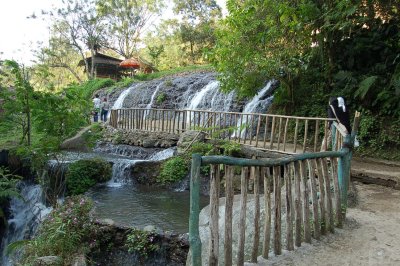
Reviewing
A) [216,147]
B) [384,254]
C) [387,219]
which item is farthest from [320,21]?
[384,254]

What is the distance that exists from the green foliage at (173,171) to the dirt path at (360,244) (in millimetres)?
4838

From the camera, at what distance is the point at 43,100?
20.6ft

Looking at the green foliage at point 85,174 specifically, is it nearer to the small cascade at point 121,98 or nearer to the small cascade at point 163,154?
the small cascade at point 163,154

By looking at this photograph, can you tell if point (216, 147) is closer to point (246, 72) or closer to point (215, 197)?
point (246, 72)

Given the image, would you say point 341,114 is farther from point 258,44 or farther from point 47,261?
point 47,261

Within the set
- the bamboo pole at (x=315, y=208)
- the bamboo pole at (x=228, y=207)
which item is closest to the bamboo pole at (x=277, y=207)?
the bamboo pole at (x=228, y=207)

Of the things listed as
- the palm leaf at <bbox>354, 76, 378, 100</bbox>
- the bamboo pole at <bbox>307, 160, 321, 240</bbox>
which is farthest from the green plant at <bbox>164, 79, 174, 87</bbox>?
the bamboo pole at <bbox>307, 160, 321, 240</bbox>

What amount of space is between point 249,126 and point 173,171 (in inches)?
96.6

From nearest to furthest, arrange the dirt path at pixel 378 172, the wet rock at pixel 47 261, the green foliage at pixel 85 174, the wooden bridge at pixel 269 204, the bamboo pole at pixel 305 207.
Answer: the wooden bridge at pixel 269 204
the bamboo pole at pixel 305 207
the wet rock at pixel 47 261
the dirt path at pixel 378 172
the green foliage at pixel 85 174

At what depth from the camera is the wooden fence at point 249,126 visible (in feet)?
26.6

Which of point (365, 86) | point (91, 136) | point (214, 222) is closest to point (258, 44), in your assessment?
point (365, 86)

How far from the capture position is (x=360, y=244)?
3.81 metres

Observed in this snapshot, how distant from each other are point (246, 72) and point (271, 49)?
1.04m

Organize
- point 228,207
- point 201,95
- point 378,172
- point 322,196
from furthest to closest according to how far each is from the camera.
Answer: point 201,95 → point 378,172 → point 322,196 → point 228,207
